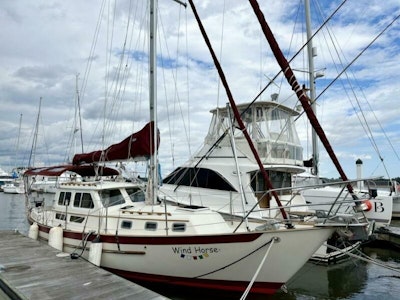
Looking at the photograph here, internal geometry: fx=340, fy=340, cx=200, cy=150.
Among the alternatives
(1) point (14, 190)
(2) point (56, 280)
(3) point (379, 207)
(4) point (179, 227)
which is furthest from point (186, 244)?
(1) point (14, 190)

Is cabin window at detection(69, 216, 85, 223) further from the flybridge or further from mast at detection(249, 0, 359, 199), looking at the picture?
mast at detection(249, 0, 359, 199)

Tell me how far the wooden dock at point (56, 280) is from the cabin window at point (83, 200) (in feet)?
4.91

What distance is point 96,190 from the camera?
33.3 ft

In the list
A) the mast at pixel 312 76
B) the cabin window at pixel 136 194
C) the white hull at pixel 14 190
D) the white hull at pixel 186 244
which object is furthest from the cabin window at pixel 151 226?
the white hull at pixel 14 190

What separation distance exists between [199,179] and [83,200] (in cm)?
481

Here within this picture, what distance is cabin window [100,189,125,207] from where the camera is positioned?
10.2 meters

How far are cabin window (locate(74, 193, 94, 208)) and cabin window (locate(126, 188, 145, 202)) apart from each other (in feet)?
4.12

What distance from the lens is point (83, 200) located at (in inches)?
409

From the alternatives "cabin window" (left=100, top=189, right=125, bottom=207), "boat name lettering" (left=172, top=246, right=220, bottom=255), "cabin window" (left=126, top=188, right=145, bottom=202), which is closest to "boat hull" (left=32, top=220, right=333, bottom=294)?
"boat name lettering" (left=172, top=246, right=220, bottom=255)

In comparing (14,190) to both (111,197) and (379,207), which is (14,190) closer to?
(111,197)

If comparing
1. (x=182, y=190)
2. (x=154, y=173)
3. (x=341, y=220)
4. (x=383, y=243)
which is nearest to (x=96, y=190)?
(x=154, y=173)

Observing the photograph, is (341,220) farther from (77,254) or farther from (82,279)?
(77,254)

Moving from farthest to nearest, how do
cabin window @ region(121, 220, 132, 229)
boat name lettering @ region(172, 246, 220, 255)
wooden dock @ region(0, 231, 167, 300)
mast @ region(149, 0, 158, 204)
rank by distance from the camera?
mast @ region(149, 0, 158, 204), cabin window @ region(121, 220, 132, 229), boat name lettering @ region(172, 246, 220, 255), wooden dock @ region(0, 231, 167, 300)

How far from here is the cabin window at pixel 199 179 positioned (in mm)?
12859
